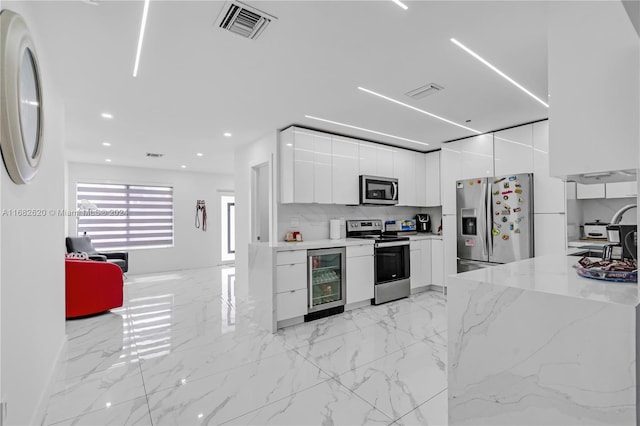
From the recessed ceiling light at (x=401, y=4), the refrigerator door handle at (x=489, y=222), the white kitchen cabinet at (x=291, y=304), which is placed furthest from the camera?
the refrigerator door handle at (x=489, y=222)

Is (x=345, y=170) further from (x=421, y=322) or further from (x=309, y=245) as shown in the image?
(x=421, y=322)

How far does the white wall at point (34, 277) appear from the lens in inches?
53.4

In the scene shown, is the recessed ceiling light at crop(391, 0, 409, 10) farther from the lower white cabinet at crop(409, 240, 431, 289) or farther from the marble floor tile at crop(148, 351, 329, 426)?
the lower white cabinet at crop(409, 240, 431, 289)

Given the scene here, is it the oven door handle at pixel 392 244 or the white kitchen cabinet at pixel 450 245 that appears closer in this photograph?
the oven door handle at pixel 392 244

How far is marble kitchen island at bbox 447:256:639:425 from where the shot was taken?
1.11 meters

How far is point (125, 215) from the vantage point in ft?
23.5

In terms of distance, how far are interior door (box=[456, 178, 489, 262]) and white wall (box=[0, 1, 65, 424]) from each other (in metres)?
4.52

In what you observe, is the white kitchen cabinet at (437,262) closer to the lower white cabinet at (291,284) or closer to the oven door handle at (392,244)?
the oven door handle at (392,244)

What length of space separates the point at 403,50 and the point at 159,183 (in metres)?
6.76

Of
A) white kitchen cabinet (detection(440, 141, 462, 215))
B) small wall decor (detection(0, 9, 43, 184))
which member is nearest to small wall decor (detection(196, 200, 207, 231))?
white kitchen cabinet (detection(440, 141, 462, 215))

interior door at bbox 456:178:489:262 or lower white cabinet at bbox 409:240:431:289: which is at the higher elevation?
interior door at bbox 456:178:489:262

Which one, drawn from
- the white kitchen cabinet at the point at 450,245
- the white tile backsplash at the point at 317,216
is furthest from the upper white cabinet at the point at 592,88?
the white kitchen cabinet at the point at 450,245

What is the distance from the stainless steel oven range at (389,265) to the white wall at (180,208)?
4.60 metres

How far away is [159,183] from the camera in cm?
746
